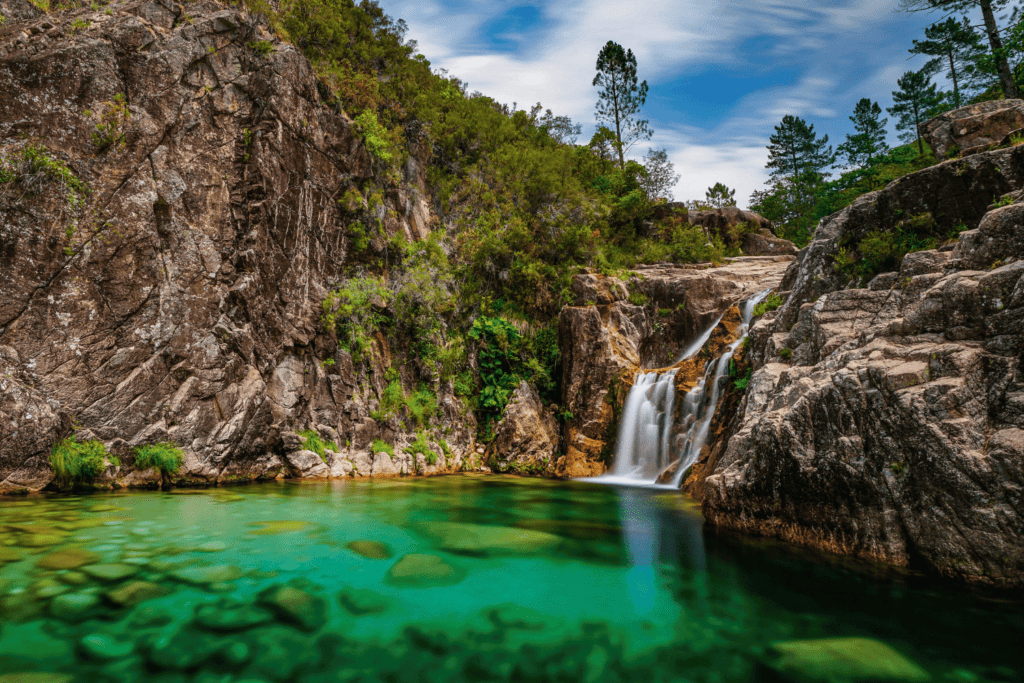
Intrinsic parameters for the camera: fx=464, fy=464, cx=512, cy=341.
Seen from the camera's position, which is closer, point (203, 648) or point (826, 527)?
point (203, 648)

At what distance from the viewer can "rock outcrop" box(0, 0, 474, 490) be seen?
8883 millimetres

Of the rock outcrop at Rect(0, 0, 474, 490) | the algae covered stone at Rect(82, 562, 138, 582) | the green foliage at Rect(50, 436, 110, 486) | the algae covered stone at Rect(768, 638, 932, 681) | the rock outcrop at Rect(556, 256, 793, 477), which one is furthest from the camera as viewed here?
the rock outcrop at Rect(556, 256, 793, 477)

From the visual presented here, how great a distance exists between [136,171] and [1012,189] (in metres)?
16.3

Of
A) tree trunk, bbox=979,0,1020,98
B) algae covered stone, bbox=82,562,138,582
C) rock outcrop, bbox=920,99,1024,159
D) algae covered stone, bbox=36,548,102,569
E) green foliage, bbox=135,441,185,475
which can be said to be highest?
tree trunk, bbox=979,0,1020,98

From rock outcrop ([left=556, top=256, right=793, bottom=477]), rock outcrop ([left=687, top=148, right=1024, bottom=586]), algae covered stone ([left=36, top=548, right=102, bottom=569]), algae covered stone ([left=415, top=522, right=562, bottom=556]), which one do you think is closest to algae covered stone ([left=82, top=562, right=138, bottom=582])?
algae covered stone ([left=36, top=548, right=102, bottom=569])

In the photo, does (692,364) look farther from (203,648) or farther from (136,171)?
(136,171)

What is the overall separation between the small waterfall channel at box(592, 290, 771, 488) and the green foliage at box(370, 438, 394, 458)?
572 centimetres

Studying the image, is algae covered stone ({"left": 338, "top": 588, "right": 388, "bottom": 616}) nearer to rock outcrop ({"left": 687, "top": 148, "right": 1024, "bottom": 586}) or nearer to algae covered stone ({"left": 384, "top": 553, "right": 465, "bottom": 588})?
algae covered stone ({"left": 384, "top": 553, "right": 465, "bottom": 588})

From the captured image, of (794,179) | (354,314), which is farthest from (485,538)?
(794,179)

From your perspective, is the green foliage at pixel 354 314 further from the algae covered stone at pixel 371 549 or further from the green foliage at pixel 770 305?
the green foliage at pixel 770 305

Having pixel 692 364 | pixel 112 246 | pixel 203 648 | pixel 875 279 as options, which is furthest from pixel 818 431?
pixel 112 246

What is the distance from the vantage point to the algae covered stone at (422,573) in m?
4.05

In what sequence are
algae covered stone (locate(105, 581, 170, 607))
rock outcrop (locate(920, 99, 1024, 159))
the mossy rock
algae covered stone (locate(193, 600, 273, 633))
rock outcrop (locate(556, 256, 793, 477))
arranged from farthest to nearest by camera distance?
1. rock outcrop (locate(556, 256, 793, 477))
2. rock outcrop (locate(920, 99, 1024, 159))
3. the mossy rock
4. algae covered stone (locate(105, 581, 170, 607))
5. algae covered stone (locate(193, 600, 273, 633))

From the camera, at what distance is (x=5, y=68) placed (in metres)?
9.25
